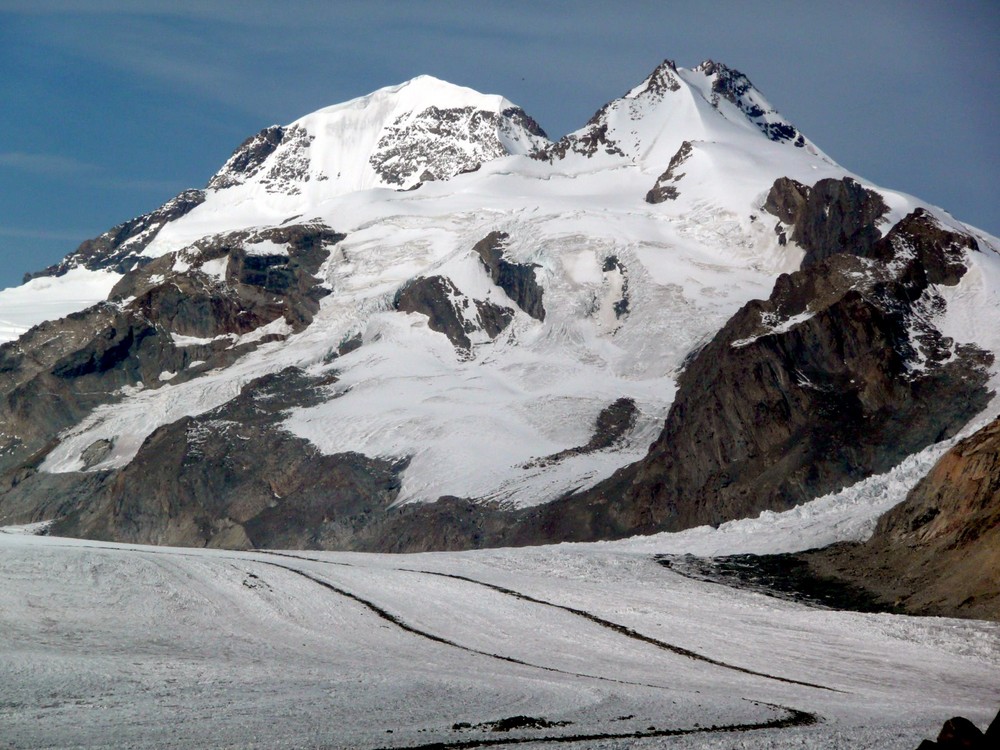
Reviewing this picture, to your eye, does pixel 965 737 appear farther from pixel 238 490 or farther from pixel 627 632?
pixel 238 490

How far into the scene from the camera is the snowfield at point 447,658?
88.1 feet

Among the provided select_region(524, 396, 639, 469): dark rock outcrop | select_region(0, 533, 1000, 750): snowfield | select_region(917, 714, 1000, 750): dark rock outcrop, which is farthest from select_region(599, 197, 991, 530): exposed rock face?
select_region(917, 714, 1000, 750): dark rock outcrop

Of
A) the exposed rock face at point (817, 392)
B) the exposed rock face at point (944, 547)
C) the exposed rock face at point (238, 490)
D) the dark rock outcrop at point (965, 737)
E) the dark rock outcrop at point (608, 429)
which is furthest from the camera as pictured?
the exposed rock face at point (238, 490)

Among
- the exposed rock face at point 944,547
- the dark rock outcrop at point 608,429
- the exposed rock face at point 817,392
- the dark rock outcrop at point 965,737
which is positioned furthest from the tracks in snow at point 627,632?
the dark rock outcrop at point 608,429

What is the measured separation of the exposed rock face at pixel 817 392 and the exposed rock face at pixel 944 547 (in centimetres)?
5208

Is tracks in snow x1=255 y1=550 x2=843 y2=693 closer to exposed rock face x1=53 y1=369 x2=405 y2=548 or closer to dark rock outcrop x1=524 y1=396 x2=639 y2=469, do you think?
dark rock outcrop x1=524 y1=396 x2=639 y2=469

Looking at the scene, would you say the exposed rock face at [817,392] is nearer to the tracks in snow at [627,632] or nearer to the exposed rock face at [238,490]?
the exposed rock face at [238,490]

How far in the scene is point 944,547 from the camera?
53.8 metres

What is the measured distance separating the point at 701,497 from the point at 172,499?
8662 centimetres

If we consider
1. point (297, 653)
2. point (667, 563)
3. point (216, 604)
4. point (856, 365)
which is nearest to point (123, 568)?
point (216, 604)

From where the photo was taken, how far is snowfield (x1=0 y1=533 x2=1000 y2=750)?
26859 mm

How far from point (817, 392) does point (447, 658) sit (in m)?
95.2

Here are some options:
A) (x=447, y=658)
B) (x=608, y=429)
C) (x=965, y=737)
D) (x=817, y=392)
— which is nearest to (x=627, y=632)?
(x=447, y=658)

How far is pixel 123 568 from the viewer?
4903 cm
